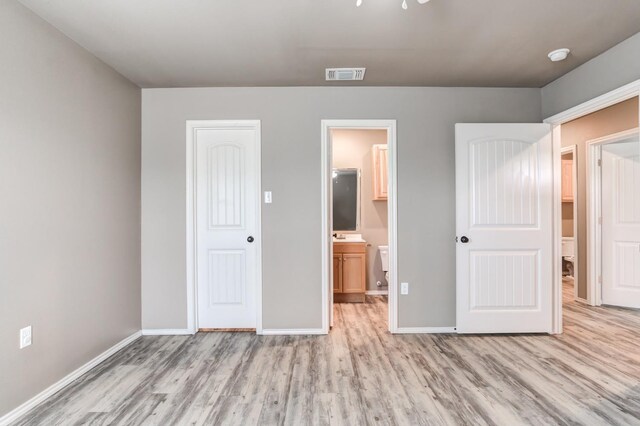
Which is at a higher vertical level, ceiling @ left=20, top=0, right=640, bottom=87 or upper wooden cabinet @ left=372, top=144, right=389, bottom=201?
ceiling @ left=20, top=0, right=640, bottom=87

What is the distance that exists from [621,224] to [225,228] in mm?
4767

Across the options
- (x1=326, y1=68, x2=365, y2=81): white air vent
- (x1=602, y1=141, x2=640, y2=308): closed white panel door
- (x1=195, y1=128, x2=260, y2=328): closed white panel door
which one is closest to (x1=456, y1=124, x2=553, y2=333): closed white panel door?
(x1=326, y1=68, x2=365, y2=81): white air vent

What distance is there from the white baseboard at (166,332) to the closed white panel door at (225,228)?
171 mm

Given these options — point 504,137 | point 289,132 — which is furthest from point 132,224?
point 504,137

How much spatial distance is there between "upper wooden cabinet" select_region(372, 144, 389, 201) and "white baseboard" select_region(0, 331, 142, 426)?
3388mm

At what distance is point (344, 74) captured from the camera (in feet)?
8.96

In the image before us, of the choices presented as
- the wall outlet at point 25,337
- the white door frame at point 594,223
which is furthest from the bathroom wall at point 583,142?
→ the wall outlet at point 25,337

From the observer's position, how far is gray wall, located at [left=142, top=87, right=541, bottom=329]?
3018mm

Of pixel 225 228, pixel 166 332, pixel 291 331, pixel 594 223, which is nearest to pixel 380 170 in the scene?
pixel 225 228

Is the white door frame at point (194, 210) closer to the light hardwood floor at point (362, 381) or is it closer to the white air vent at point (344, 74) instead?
the light hardwood floor at point (362, 381)

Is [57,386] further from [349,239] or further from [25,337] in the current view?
[349,239]

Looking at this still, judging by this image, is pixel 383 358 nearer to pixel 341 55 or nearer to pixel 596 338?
pixel 596 338

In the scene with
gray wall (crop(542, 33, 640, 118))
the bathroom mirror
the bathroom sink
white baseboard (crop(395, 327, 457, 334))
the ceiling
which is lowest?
white baseboard (crop(395, 327, 457, 334))

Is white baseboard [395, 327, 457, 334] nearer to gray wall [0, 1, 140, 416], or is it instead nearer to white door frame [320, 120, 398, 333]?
white door frame [320, 120, 398, 333]
